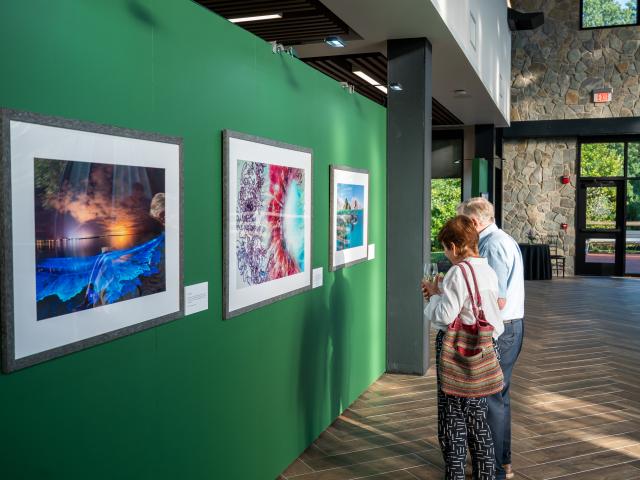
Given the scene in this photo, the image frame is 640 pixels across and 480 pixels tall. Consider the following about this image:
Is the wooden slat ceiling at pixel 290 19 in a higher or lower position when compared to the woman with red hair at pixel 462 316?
higher

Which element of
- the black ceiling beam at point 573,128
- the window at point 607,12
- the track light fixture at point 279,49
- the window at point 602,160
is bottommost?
the track light fixture at point 279,49

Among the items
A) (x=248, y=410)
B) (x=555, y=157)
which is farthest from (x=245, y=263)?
(x=555, y=157)

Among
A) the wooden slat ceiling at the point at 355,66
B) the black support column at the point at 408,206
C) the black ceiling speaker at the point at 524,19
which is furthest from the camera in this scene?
the black ceiling speaker at the point at 524,19

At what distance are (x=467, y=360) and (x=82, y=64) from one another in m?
2.21

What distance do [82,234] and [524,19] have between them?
1328 cm

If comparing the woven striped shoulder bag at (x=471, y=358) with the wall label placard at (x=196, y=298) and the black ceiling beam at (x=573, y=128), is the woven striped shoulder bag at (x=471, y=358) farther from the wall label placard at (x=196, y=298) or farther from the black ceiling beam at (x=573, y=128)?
the black ceiling beam at (x=573, y=128)

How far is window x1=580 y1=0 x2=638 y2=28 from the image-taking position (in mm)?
15695

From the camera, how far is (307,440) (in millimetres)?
4363

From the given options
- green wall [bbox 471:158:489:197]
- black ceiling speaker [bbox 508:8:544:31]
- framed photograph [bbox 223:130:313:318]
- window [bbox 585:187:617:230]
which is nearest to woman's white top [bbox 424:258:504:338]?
framed photograph [bbox 223:130:313:318]

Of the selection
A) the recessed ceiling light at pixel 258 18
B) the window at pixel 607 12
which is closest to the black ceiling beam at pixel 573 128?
the window at pixel 607 12

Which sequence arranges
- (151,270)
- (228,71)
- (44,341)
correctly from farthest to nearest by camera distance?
(228,71) < (151,270) < (44,341)

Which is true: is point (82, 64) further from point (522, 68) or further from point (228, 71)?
point (522, 68)

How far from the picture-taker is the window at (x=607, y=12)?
51.5ft

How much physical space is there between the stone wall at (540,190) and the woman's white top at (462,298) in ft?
44.3
